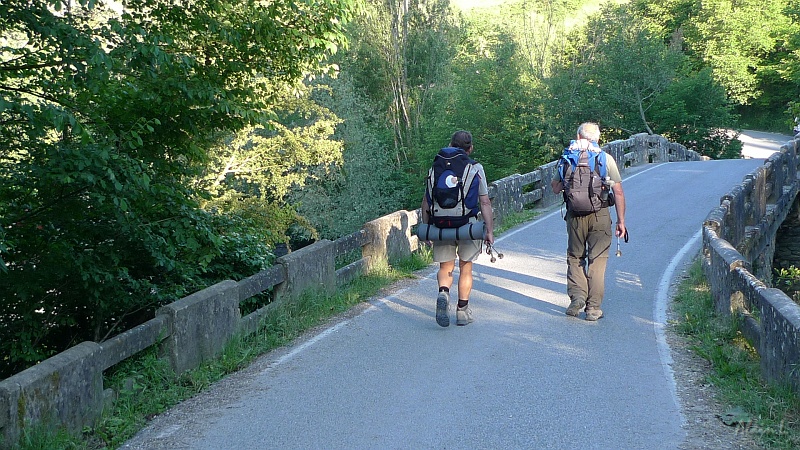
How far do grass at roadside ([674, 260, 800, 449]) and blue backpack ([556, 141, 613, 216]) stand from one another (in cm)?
155

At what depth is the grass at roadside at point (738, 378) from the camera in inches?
229

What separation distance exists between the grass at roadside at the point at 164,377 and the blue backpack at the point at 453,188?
6.40ft

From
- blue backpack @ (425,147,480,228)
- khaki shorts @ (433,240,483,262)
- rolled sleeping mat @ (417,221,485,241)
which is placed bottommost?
khaki shorts @ (433,240,483,262)

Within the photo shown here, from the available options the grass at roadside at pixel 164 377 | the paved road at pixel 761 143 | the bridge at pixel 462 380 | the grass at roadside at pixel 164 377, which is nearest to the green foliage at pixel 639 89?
the paved road at pixel 761 143

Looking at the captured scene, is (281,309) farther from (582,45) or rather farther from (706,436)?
(582,45)

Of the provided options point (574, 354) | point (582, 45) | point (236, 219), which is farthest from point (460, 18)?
point (574, 354)

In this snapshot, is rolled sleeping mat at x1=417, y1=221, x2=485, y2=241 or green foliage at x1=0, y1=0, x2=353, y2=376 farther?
rolled sleeping mat at x1=417, y1=221, x2=485, y2=241

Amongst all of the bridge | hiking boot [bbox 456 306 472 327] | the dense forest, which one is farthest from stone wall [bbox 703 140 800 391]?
the dense forest

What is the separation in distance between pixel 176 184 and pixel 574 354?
4326 mm

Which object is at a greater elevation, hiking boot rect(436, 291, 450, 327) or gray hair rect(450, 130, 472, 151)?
gray hair rect(450, 130, 472, 151)

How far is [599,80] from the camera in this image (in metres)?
44.3

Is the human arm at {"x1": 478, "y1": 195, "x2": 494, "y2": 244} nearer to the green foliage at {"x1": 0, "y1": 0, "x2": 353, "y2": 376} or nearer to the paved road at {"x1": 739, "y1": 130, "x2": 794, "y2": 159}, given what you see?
the green foliage at {"x1": 0, "y1": 0, "x2": 353, "y2": 376}

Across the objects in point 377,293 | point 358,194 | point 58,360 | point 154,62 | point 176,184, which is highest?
point 154,62

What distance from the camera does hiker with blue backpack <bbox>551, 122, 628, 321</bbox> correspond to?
875 cm
